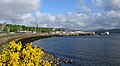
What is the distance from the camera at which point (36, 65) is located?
37.6 ft

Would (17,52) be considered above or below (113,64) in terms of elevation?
above

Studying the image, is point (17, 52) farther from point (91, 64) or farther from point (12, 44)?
point (91, 64)

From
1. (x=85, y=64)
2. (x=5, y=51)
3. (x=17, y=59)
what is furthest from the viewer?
(x=85, y=64)

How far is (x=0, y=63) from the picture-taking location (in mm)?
10977

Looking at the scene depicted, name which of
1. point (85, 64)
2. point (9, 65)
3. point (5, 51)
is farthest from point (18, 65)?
point (85, 64)

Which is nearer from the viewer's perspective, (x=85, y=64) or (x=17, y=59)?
(x=17, y=59)

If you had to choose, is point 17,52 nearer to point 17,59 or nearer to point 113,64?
point 17,59

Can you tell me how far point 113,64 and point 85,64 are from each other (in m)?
7.90

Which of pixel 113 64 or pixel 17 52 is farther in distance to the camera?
pixel 113 64

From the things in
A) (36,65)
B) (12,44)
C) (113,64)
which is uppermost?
(12,44)

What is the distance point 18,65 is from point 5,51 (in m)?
1.13

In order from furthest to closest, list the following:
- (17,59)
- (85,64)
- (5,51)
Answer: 1. (85,64)
2. (5,51)
3. (17,59)

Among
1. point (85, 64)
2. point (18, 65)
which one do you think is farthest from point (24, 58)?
point (85, 64)

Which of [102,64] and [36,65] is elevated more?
[36,65]
